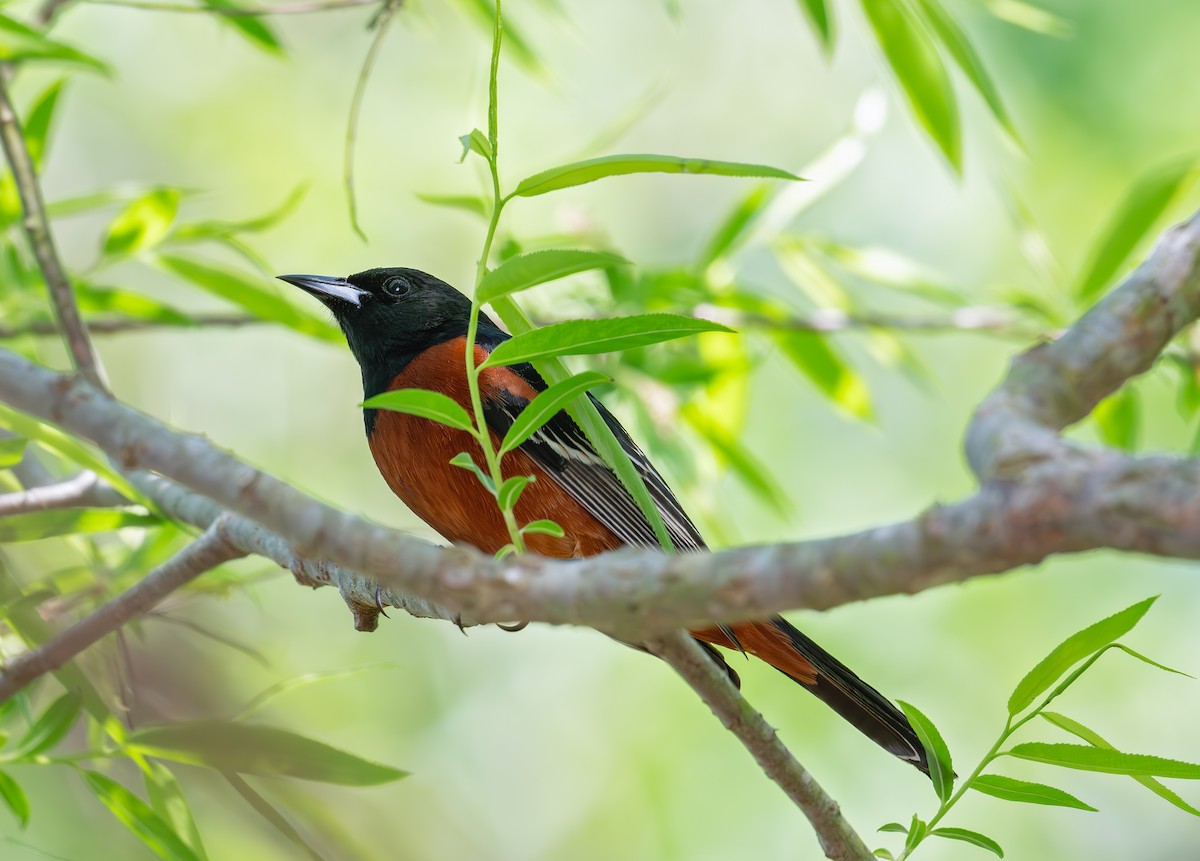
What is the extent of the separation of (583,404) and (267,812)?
0.91 meters

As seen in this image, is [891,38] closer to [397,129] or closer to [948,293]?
[948,293]

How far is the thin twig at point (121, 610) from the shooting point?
2.26 meters

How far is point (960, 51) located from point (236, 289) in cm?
209

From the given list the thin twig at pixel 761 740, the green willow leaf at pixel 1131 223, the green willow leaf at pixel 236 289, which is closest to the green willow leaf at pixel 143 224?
the green willow leaf at pixel 236 289

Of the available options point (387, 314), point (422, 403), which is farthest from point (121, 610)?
point (387, 314)

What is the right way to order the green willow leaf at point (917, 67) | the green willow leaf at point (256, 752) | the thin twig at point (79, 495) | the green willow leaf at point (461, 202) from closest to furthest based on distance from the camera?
the green willow leaf at point (256, 752)
the thin twig at point (79, 495)
the green willow leaf at point (917, 67)
the green willow leaf at point (461, 202)

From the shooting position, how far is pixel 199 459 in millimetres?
1380

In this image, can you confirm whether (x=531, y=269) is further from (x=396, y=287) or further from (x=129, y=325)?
(x=396, y=287)

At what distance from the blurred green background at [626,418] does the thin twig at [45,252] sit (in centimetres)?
321

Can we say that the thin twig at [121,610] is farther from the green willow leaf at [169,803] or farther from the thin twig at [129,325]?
the thin twig at [129,325]

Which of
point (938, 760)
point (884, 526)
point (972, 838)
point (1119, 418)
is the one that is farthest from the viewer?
point (1119, 418)

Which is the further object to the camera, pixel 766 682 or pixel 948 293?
pixel 766 682

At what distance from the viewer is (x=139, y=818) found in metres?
2.30

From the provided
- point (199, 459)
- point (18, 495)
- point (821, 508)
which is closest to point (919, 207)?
point (821, 508)
